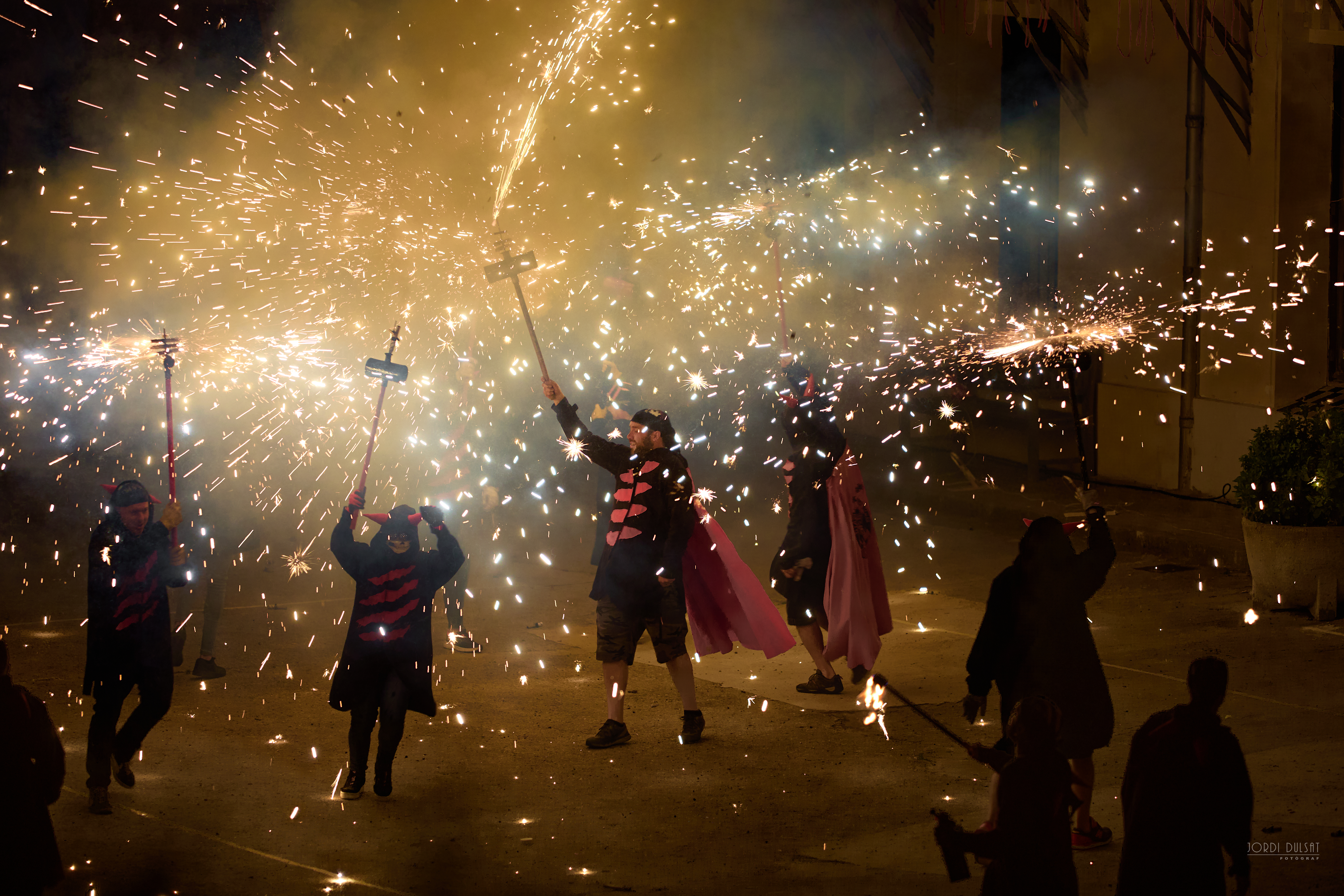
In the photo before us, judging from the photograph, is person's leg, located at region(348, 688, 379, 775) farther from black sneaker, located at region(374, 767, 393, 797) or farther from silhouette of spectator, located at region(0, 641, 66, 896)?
silhouette of spectator, located at region(0, 641, 66, 896)

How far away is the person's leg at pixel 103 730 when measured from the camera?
594 cm

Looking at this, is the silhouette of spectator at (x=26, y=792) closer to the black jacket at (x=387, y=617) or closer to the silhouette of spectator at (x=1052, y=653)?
the black jacket at (x=387, y=617)

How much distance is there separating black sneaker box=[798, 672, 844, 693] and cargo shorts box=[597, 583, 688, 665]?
1.04m

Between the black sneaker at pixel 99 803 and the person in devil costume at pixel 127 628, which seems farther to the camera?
the person in devil costume at pixel 127 628

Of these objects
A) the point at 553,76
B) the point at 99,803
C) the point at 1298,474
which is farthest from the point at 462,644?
the point at 1298,474

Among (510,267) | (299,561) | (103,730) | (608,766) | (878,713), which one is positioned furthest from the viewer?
(299,561)

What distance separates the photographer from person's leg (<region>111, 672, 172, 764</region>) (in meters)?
6.18

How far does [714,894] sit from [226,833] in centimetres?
204

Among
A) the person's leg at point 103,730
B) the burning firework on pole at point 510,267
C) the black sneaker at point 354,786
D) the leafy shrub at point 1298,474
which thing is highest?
the burning firework on pole at point 510,267

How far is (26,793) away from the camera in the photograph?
4316mm

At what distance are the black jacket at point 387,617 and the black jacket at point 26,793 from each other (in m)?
1.78

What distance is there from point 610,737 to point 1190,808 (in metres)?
3.37

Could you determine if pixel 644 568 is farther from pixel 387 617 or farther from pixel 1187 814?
pixel 1187 814

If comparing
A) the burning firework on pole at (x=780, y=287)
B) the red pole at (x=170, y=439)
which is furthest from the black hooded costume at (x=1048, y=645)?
the red pole at (x=170, y=439)
